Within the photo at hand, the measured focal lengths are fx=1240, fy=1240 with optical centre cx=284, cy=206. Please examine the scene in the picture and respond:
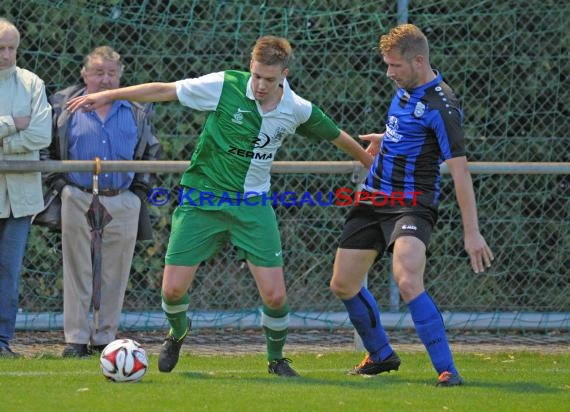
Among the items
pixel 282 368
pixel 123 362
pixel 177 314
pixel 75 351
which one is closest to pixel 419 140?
pixel 282 368

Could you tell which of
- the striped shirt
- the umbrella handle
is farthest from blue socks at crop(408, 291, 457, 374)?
the striped shirt

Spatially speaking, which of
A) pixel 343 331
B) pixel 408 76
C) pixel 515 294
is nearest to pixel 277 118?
pixel 408 76

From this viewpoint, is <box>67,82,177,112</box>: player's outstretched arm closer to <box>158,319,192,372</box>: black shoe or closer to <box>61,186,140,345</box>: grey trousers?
<box>158,319,192,372</box>: black shoe

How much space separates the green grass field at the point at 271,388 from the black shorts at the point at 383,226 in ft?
2.71

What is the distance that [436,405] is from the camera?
6.48 meters

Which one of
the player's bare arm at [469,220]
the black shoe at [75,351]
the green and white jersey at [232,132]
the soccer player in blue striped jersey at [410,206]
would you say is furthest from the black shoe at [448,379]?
the black shoe at [75,351]

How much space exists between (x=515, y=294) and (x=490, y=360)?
1.90m

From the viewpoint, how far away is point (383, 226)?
7.35 m

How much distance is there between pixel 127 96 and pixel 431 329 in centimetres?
218

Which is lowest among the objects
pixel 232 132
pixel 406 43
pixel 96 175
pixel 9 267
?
pixel 9 267

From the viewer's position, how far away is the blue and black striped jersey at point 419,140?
23.2ft

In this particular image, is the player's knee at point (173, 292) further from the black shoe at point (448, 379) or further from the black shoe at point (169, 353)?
the black shoe at point (448, 379)

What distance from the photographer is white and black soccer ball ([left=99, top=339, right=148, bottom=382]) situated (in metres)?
6.88

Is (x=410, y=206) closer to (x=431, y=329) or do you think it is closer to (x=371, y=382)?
(x=431, y=329)
